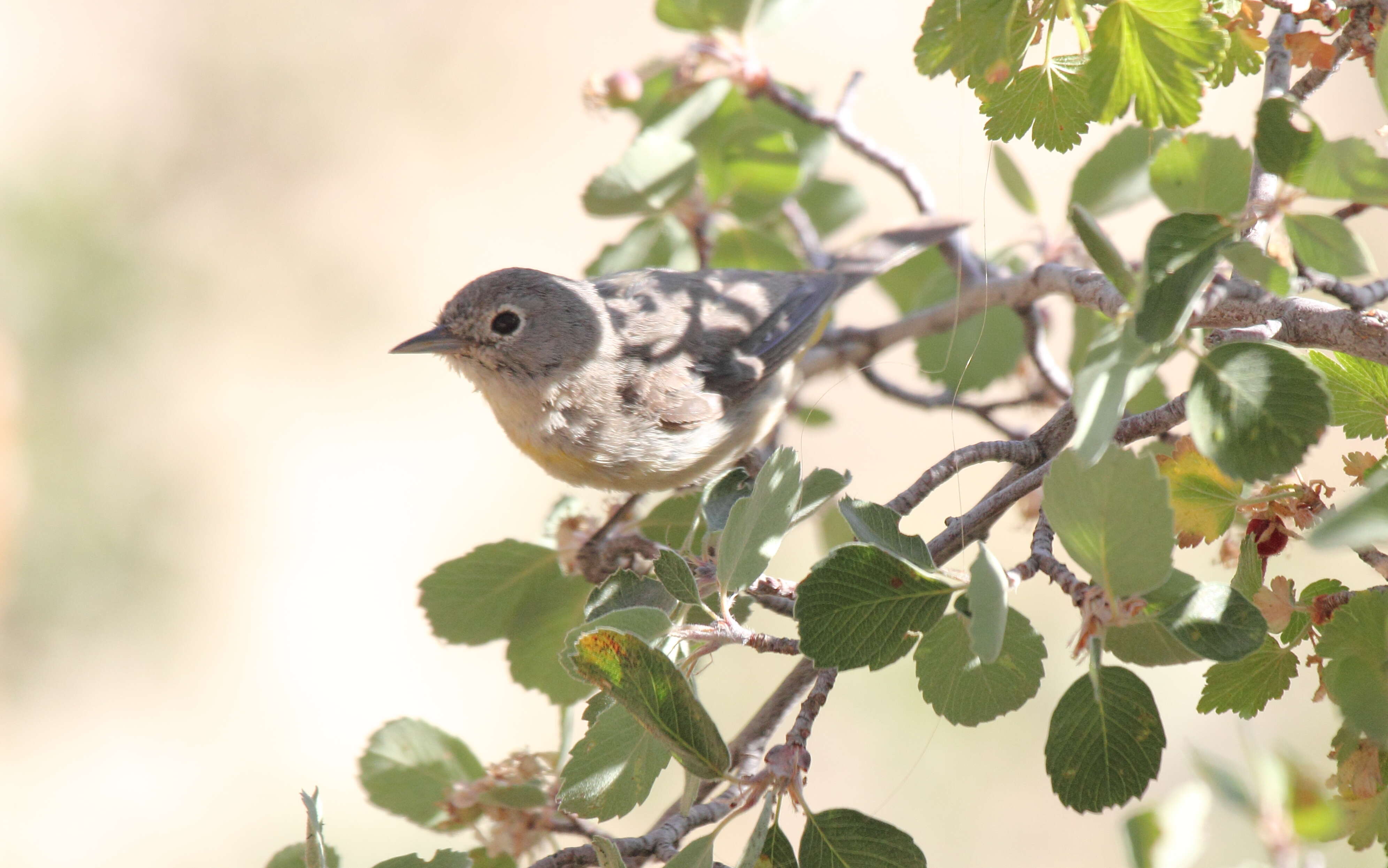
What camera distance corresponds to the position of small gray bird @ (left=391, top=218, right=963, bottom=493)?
286 cm

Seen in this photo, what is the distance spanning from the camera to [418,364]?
8562mm

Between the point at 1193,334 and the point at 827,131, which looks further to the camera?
the point at 827,131

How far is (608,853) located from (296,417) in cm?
758

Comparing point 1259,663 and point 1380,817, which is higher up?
point 1259,663

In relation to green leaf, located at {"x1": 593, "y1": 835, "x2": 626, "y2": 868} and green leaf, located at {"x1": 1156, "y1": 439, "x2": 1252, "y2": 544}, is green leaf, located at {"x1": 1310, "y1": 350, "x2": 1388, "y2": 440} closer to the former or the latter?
green leaf, located at {"x1": 1156, "y1": 439, "x2": 1252, "y2": 544}

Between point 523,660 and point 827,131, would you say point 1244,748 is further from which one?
point 827,131

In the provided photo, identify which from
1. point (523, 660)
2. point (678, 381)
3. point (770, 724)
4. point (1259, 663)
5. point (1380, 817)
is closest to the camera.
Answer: point (1380, 817)

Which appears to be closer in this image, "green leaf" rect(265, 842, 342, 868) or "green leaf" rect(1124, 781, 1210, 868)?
"green leaf" rect(1124, 781, 1210, 868)

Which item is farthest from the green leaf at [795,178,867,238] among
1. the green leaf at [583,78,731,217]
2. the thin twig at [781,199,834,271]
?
the green leaf at [583,78,731,217]

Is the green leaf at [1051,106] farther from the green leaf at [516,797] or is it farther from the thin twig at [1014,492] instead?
the green leaf at [516,797]

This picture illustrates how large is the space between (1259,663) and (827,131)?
1.87m

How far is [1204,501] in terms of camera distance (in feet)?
4.03

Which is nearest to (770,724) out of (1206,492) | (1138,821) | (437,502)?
(1206,492)

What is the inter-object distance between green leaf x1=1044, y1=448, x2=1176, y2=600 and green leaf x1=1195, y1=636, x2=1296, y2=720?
0.32 meters
